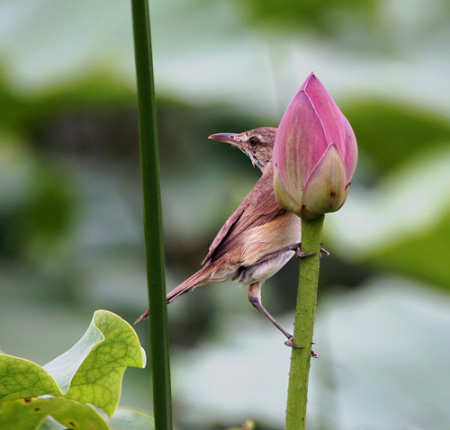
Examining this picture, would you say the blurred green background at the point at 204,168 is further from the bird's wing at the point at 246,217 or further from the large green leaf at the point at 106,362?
the large green leaf at the point at 106,362

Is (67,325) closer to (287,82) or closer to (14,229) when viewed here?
(14,229)

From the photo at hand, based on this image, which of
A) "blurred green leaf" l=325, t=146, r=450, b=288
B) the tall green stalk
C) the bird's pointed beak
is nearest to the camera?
the tall green stalk

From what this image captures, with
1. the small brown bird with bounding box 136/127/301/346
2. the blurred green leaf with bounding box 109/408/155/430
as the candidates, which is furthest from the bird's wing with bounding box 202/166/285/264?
the blurred green leaf with bounding box 109/408/155/430

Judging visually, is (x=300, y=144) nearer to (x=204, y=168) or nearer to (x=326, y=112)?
(x=326, y=112)

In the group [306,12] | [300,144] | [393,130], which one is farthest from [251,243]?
[306,12]

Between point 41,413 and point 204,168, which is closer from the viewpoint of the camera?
point 41,413

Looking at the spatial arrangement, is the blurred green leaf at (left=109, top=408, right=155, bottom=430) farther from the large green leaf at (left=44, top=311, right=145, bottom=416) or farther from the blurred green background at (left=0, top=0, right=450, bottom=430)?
the blurred green background at (left=0, top=0, right=450, bottom=430)
